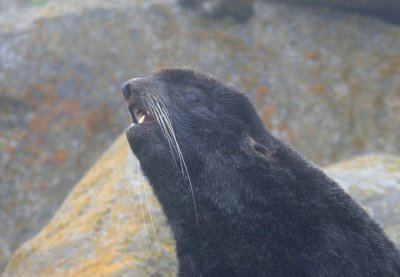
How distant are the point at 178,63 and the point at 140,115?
4.98 meters

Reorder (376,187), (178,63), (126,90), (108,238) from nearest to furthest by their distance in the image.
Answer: (126,90) → (108,238) → (376,187) → (178,63)

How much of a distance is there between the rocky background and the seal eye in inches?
174

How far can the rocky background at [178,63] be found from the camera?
31.0 feet

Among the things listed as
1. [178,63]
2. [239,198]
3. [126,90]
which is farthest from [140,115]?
[178,63]

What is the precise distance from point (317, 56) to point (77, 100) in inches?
144

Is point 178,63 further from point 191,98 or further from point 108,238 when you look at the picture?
point 191,98

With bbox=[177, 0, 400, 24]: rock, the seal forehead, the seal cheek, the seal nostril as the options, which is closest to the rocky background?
bbox=[177, 0, 400, 24]: rock

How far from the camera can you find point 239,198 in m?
4.77

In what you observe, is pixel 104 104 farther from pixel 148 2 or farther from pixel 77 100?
pixel 148 2

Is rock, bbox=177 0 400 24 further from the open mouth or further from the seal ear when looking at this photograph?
the open mouth

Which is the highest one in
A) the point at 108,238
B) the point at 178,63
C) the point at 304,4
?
the point at 304,4

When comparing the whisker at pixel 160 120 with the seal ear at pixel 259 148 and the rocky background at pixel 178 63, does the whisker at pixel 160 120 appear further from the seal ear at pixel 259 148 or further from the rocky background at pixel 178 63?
the rocky background at pixel 178 63

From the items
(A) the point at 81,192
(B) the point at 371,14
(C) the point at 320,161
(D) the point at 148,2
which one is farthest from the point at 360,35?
(A) the point at 81,192

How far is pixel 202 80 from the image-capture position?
17.8 ft
